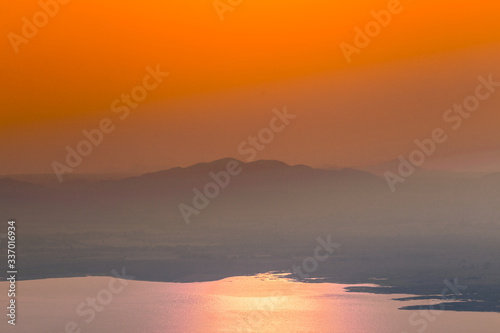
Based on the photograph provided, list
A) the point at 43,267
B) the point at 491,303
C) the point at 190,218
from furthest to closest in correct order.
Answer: the point at 190,218 < the point at 43,267 < the point at 491,303

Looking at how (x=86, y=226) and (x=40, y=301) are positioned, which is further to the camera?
(x=86, y=226)

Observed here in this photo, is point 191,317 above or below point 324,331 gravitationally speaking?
above

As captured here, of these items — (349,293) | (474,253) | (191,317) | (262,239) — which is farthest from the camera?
(262,239)

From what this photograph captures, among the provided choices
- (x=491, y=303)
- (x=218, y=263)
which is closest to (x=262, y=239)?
(x=218, y=263)

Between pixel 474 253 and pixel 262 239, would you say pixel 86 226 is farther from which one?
pixel 474 253

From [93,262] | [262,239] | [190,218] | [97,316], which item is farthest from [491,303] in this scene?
[190,218]

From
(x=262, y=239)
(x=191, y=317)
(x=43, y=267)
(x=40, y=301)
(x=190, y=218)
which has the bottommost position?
(x=191, y=317)
